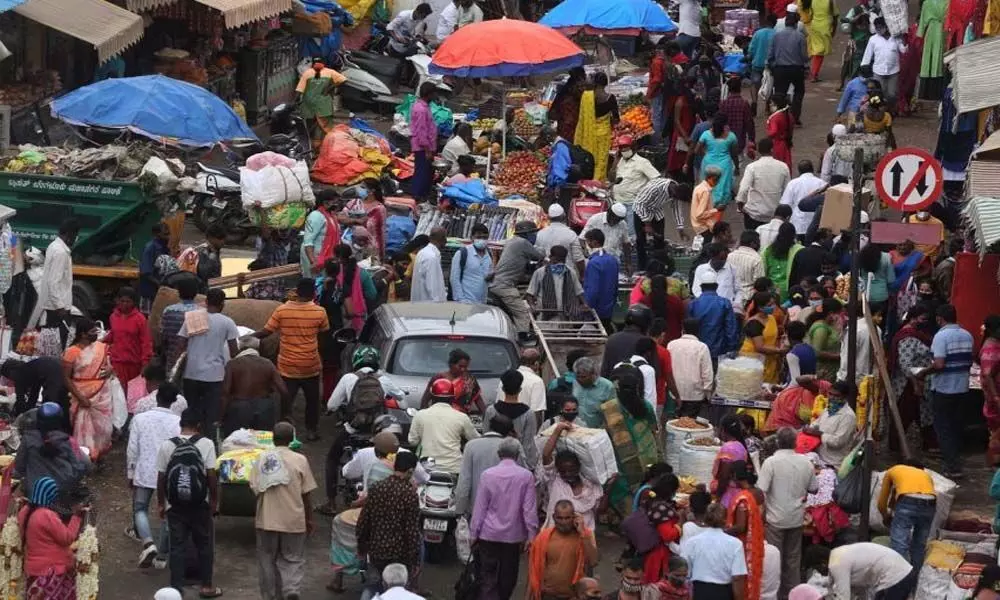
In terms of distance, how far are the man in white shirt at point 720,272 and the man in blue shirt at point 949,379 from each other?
2534 millimetres

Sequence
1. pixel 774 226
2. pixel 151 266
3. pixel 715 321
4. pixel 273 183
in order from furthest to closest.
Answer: pixel 273 183 < pixel 774 226 < pixel 151 266 < pixel 715 321

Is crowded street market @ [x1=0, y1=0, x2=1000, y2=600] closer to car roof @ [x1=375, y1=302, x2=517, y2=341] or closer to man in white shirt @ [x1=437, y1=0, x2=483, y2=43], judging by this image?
car roof @ [x1=375, y1=302, x2=517, y2=341]

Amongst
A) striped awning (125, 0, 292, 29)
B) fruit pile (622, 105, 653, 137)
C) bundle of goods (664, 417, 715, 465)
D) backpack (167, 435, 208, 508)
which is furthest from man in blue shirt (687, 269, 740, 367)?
striped awning (125, 0, 292, 29)

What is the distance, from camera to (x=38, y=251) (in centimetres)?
1988

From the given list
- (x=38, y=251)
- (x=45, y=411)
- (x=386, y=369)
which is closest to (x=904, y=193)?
(x=386, y=369)

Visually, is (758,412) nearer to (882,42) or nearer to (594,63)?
(882,42)

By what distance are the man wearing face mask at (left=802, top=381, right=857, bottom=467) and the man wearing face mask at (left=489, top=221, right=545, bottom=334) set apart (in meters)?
4.31


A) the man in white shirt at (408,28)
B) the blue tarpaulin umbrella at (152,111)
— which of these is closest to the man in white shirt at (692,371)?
the blue tarpaulin umbrella at (152,111)

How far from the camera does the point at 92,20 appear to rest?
23891 mm

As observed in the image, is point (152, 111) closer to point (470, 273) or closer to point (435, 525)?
point (470, 273)

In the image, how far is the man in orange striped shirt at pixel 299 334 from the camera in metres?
17.8

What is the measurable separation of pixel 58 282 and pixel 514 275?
4.46 m

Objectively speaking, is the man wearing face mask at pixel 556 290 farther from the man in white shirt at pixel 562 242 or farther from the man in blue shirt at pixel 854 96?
the man in blue shirt at pixel 854 96

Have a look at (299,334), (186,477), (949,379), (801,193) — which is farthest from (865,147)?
(186,477)
